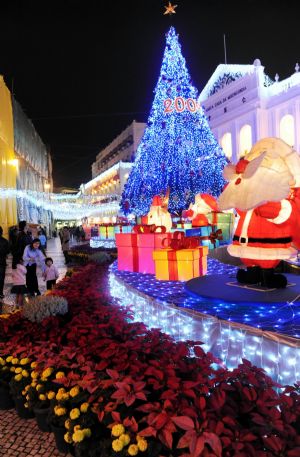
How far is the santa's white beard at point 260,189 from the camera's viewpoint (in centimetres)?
431

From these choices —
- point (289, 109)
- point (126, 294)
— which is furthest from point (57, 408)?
point (289, 109)

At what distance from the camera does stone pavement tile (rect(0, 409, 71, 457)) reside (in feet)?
10.4

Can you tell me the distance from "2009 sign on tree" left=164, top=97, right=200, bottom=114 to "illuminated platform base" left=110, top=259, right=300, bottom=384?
36.6 feet

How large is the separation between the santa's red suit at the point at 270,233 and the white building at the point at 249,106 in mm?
21410

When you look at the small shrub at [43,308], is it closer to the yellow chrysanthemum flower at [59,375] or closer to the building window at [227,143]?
the yellow chrysanthemum flower at [59,375]

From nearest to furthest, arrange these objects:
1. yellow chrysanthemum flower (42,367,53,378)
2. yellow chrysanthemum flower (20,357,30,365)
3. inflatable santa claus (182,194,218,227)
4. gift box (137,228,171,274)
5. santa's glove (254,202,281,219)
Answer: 1. yellow chrysanthemum flower (42,367,53,378)
2. yellow chrysanthemum flower (20,357,30,365)
3. santa's glove (254,202,281,219)
4. gift box (137,228,171,274)
5. inflatable santa claus (182,194,218,227)

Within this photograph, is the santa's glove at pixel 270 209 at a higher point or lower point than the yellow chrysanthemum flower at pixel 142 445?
higher

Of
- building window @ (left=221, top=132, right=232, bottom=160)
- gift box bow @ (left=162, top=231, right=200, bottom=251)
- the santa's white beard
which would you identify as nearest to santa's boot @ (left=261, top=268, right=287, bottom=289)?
the santa's white beard

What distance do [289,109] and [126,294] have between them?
23.0 metres

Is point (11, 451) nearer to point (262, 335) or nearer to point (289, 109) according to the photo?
point (262, 335)

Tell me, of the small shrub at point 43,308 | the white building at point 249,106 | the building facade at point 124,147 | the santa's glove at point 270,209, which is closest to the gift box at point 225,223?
the santa's glove at point 270,209

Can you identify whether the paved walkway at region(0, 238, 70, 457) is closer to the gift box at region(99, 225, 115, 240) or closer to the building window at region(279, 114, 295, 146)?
the gift box at region(99, 225, 115, 240)

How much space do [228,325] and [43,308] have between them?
2369 mm

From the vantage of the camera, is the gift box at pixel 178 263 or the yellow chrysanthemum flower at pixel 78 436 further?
the gift box at pixel 178 263
